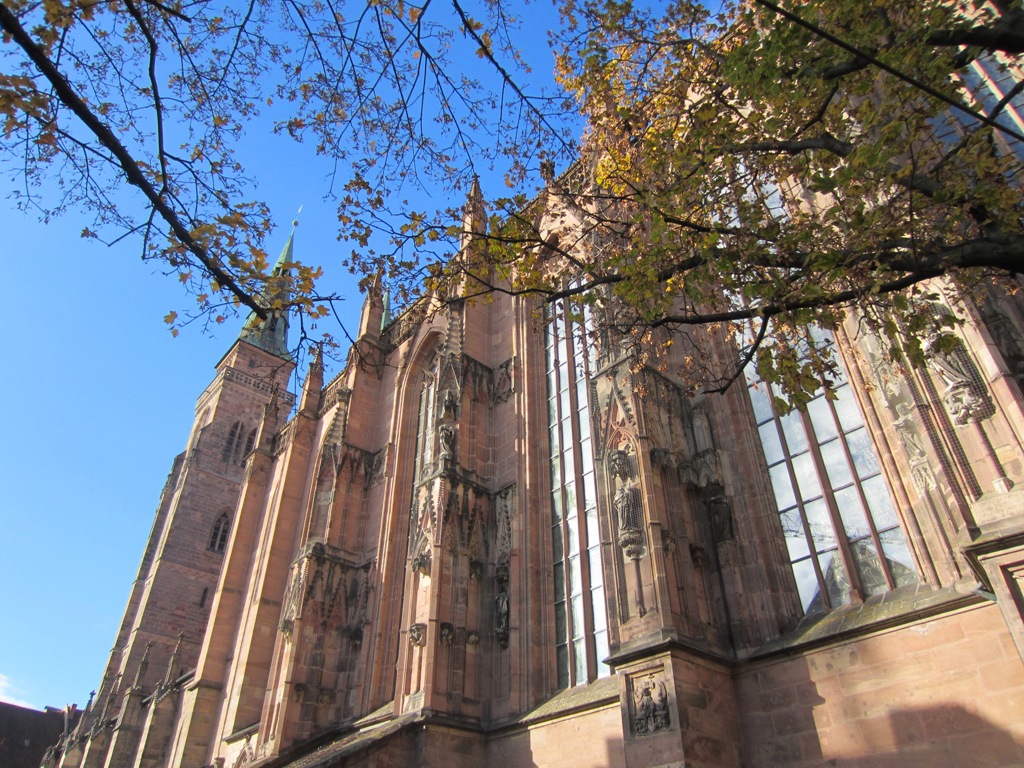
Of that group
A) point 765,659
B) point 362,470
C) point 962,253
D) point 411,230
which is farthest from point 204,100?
point 362,470

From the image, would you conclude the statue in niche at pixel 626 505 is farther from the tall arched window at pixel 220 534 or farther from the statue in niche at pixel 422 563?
the tall arched window at pixel 220 534

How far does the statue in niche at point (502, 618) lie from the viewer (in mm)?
13430

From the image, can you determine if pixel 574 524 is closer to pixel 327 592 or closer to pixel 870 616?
pixel 870 616

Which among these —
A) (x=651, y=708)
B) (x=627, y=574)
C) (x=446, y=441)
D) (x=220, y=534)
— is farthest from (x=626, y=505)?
(x=220, y=534)

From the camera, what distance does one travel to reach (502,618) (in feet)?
44.8

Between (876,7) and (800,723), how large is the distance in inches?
304

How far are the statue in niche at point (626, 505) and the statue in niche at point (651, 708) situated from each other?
1670 mm

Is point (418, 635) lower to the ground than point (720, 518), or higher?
lower

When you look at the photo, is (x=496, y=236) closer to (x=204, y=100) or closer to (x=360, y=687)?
(x=204, y=100)

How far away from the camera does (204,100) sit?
20.0ft

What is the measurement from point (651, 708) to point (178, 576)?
3014cm

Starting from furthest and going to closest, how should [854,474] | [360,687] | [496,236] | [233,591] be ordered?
[233,591]
[360,687]
[854,474]
[496,236]

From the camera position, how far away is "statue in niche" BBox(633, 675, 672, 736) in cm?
856

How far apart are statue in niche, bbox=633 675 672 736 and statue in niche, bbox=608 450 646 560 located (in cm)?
167
